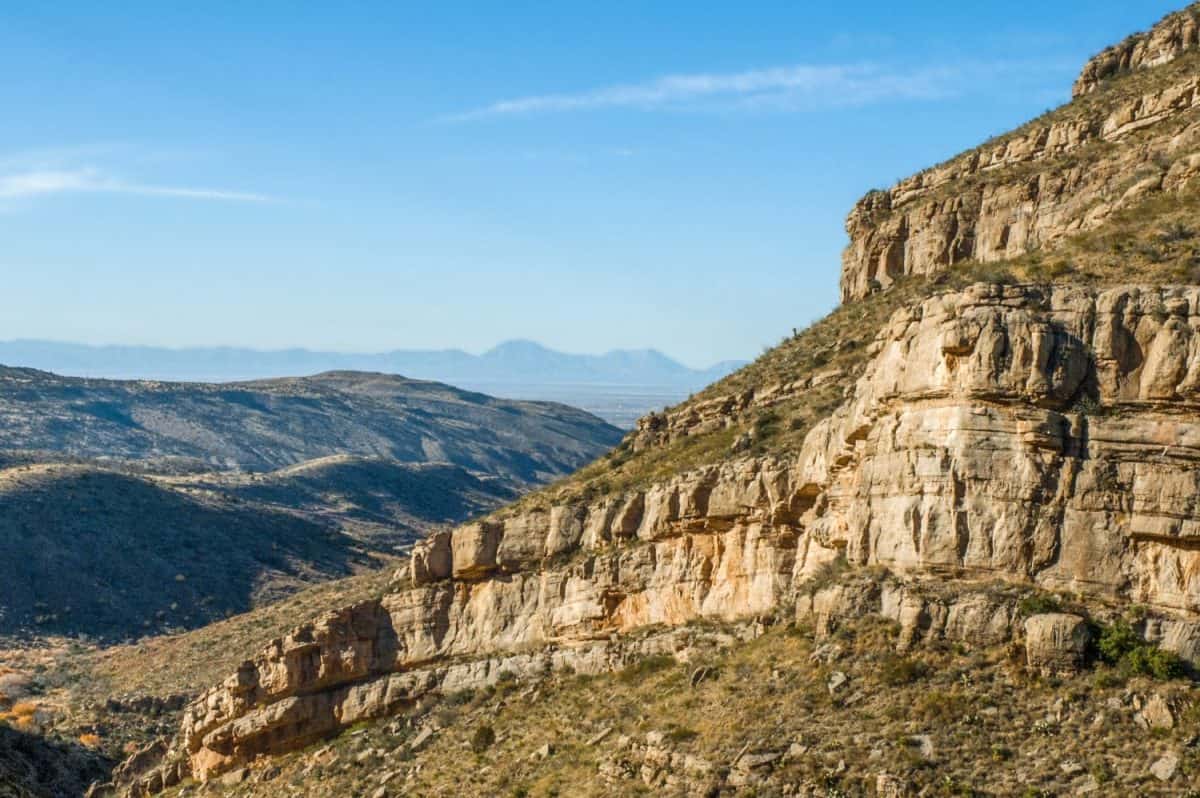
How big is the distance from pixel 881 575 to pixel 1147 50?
29.4 meters

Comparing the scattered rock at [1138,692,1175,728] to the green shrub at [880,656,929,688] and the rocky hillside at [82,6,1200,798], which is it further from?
the green shrub at [880,656,929,688]

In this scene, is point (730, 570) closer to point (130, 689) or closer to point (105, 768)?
point (105, 768)

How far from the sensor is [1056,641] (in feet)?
90.0

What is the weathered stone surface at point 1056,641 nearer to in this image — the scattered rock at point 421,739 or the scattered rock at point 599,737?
the scattered rock at point 599,737

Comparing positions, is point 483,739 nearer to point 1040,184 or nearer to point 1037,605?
point 1037,605

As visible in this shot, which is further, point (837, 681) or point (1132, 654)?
point (837, 681)

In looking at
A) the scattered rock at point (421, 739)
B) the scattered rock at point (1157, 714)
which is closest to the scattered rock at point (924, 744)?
the scattered rock at point (1157, 714)

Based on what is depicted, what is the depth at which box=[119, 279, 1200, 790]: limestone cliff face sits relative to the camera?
27828mm

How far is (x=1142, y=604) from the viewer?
2764cm

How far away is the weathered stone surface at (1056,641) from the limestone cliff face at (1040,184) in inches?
595

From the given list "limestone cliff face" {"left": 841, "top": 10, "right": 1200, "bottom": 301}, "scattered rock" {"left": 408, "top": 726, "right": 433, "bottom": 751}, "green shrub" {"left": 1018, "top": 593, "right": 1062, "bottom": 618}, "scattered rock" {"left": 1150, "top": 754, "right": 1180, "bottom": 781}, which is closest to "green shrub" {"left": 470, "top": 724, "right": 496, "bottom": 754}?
"scattered rock" {"left": 408, "top": 726, "right": 433, "bottom": 751}

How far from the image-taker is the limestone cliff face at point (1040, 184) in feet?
141

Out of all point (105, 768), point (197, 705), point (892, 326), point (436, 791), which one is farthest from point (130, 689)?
point (892, 326)

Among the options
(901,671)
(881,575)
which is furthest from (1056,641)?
(881,575)
